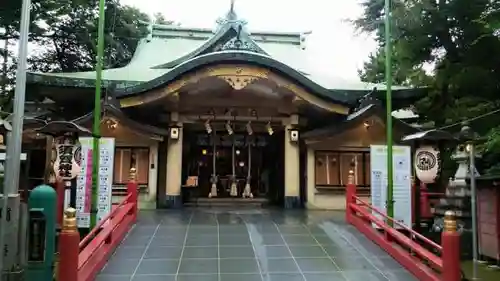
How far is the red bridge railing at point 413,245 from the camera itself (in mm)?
6648

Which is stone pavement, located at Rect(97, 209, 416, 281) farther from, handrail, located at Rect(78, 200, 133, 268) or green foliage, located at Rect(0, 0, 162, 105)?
green foliage, located at Rect(0, 0, 162, 105)

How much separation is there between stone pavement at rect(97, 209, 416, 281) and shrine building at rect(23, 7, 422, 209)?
10.7ft

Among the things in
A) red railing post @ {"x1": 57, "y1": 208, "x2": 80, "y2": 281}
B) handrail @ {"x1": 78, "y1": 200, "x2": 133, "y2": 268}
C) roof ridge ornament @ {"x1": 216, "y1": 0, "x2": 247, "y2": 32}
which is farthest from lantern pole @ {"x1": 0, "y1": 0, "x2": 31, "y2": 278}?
roof ridge ornament @ {"x1": 216, "y1": 0, "x2": 247, "y2": 32}

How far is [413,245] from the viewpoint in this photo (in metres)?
7.57

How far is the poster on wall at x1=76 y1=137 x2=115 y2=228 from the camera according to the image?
934 centimetres

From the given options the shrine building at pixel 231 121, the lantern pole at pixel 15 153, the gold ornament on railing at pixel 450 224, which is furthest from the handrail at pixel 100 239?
the gold ornament on railing at pixel 450 224

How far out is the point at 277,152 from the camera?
16.3 meters

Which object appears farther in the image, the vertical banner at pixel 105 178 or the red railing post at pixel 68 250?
the vertical banner at pixel 105 178

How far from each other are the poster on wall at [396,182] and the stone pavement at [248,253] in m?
0.89

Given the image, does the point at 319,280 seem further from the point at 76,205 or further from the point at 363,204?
the point at 76,205

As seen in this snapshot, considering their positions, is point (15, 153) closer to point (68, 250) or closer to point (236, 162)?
point (68, 250)

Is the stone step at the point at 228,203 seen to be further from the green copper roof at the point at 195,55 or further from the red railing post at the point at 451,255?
the red railing post at the point at 451,255

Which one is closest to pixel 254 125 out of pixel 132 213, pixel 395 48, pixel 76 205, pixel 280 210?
pixel 280 210

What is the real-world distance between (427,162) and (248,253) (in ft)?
14.2
